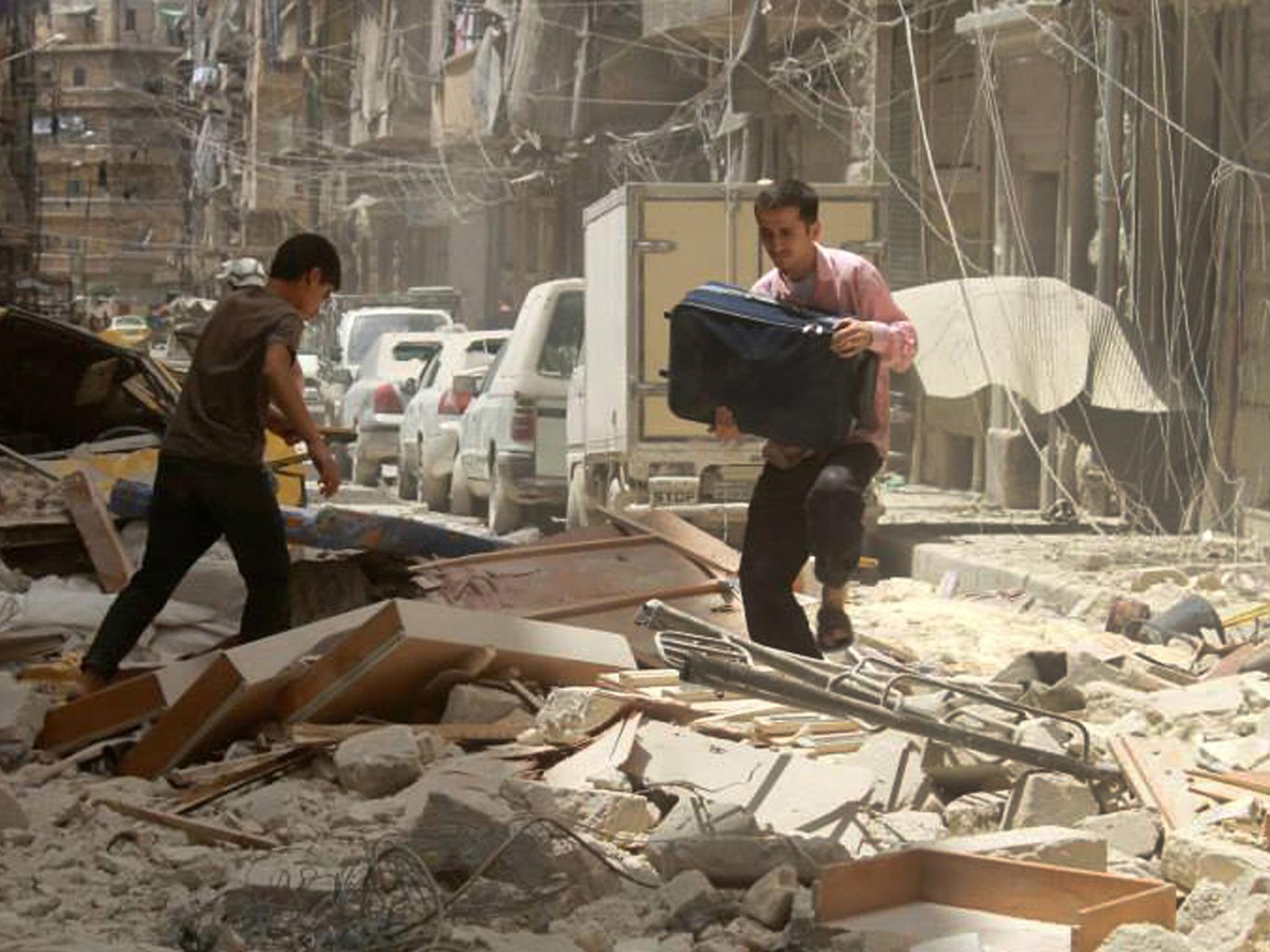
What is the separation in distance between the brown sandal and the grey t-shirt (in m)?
1.99

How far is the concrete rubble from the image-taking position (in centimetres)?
609

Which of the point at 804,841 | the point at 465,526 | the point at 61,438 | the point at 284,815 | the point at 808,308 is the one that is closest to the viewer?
the point at 804,841

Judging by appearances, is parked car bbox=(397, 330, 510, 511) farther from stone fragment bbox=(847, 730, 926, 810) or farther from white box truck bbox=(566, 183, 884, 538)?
stone fragment bbox=(847, 730, 926, 810)

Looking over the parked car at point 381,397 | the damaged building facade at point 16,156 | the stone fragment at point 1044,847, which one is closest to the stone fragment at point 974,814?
the stone fragment at point 1044,847

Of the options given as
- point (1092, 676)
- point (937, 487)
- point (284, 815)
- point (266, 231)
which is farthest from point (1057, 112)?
point (266, 231)

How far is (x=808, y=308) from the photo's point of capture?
27.2 feet

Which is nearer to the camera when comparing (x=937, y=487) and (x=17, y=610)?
(x=17, y=610)

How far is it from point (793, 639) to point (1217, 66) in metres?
10.4

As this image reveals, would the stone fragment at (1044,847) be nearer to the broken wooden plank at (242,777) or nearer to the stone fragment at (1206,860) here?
the stone fragment at (1206,860)

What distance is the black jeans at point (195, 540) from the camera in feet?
28.7

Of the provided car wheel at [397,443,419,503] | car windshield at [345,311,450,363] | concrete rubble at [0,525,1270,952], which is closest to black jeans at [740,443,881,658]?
concrete rubble at [0,525,1270,952]

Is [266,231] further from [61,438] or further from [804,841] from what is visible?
[804,841]

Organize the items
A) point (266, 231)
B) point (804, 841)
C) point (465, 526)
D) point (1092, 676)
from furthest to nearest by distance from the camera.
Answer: point (266, 231) < point (465, 526) < point (1092, 676) < point (804, 841)

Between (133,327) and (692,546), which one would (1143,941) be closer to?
(692,546)
